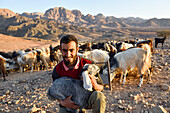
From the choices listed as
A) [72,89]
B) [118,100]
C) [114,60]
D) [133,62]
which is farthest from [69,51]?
[133,62]

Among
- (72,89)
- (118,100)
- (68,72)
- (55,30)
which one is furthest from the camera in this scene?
(55,30)

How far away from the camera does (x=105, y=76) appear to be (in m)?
4.42

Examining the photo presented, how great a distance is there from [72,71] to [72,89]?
13.6 inches

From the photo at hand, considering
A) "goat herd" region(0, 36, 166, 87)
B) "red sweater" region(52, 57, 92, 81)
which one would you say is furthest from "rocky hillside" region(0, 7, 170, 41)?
"red sweater" region(52, 57, 92, 81)

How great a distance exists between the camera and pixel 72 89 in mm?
1972

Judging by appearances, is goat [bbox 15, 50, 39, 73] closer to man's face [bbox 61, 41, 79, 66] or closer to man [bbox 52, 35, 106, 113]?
man [bbox 52, 35, 106, 113]

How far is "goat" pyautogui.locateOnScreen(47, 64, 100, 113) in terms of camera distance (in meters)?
1.92

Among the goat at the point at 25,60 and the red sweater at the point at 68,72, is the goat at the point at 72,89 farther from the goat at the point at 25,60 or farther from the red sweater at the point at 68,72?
the goat at the point at 25,60

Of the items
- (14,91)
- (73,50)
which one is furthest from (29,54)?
(73,50)

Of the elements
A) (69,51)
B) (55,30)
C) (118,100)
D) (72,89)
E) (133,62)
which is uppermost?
(55,30)

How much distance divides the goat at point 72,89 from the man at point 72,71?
0.08m

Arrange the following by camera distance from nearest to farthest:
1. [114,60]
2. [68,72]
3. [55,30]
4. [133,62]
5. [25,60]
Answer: [68,72] → [133,62] → [114,60] → [25,60] → [55,30]

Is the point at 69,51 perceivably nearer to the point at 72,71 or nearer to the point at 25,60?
the point at 72,71

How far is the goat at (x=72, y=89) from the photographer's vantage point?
192 cm
